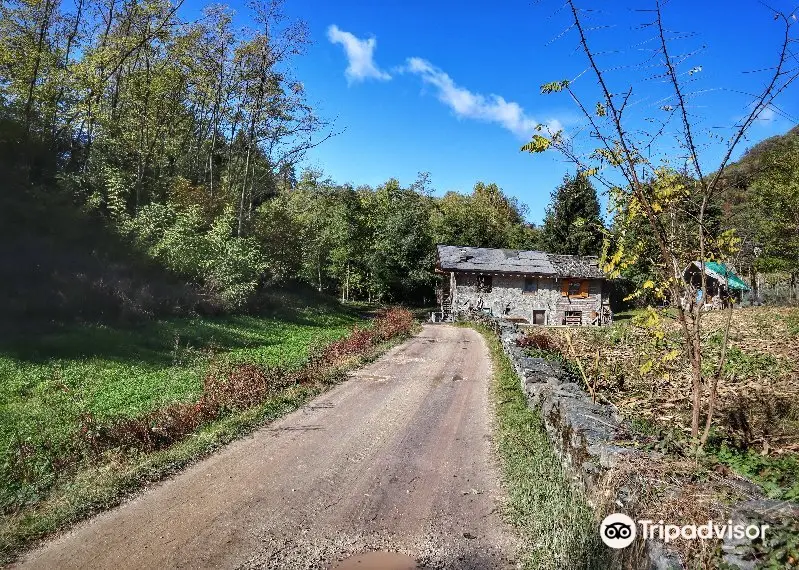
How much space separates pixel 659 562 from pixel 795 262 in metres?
32.5

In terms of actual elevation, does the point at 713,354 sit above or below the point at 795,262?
below

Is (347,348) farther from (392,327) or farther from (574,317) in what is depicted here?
(574,317)

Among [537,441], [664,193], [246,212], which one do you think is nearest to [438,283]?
[246,212]

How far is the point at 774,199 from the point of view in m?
27.2

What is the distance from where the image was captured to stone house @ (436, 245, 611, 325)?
118 feet

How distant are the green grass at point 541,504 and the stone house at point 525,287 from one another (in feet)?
84.8

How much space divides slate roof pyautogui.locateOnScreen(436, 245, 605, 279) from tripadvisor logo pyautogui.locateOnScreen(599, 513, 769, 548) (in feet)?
101

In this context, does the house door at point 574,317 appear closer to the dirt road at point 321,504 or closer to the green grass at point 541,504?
the green grass at point 541,504

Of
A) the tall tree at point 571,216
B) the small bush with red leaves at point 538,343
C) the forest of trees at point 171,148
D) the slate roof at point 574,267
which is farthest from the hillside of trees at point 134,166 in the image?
the tall tree at point 571,216

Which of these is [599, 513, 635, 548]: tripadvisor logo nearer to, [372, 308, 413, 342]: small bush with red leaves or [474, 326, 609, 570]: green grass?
[474, 326, 609, 570]: green grass

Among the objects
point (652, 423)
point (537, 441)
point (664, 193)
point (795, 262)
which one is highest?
point (795, 262)

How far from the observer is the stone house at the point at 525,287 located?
118ft

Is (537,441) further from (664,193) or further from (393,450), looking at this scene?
(664,193)

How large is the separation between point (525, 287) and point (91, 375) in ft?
98.6
